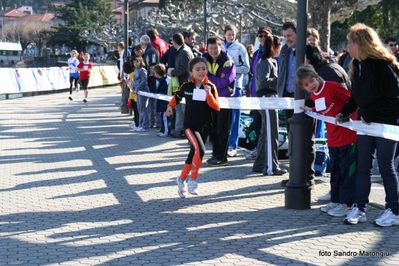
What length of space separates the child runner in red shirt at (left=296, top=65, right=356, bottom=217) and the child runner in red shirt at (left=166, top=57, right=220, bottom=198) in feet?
5.16

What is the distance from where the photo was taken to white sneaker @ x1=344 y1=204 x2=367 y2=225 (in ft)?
23.6

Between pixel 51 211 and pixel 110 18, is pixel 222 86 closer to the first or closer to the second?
pixel 51 211

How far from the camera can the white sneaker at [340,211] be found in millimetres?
7594

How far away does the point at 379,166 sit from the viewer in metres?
7.02

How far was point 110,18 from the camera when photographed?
112m

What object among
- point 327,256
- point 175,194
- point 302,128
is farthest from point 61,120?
point 327,256

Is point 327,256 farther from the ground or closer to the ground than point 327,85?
closer to the ground

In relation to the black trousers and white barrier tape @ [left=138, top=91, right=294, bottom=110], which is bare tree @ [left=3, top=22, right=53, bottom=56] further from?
white barrier tape @ [left=138, top=91, right=294, bottom=110]

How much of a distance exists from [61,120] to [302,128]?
12442 mm

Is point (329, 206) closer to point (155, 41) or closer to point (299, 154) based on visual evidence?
point (299, 154)

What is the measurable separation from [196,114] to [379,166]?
259 centimetres

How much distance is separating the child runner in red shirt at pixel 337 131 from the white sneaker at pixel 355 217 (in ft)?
1.14

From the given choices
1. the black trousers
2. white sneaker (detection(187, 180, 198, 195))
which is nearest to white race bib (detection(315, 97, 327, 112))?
white sneaker (detection(187, 180, 198, 195))

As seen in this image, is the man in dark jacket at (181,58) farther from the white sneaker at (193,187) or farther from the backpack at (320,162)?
the white sneaker at (193,187)
